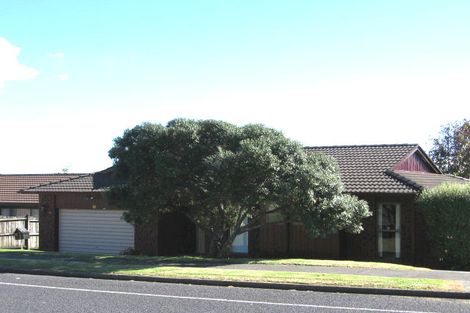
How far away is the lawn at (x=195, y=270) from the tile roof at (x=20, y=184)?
18.6 meters

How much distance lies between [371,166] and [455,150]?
26.9 metres

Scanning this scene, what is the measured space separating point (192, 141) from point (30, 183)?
26.2 m

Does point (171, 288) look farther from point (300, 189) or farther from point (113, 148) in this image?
point (113, 148)

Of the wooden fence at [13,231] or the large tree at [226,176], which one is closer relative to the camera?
the large tree at [226,176]

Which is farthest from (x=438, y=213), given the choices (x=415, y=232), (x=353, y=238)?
(x=353, y=238)

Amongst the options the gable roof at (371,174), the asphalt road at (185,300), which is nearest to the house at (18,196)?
the gable roof at (371,174)

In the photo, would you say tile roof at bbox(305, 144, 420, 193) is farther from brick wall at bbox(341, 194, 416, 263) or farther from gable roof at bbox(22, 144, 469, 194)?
brick wall at bbox(341, 194, 416, 263)

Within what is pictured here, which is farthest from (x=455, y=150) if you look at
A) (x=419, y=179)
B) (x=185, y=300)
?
(x=185, y=300)

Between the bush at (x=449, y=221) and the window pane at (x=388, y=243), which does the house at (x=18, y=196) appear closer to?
the window pane at (x=388, y=243)

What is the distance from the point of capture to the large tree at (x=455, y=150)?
46438mm

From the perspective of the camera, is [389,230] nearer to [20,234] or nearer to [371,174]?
[371,174]

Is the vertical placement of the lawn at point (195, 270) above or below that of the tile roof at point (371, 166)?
below

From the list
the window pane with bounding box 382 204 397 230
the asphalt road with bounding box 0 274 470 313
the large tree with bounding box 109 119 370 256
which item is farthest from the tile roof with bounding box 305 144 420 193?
the asphalt road with bounding box 0 274 470 313

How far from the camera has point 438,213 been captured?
1919 centimetres
